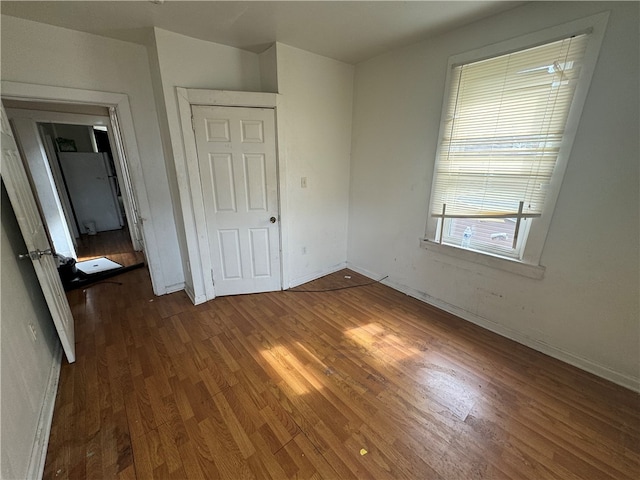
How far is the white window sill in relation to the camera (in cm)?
205

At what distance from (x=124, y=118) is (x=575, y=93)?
364 centimetres

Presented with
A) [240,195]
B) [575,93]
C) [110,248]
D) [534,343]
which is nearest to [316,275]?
[240,195]

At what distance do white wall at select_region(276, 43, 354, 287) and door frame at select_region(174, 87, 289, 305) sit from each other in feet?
0.20

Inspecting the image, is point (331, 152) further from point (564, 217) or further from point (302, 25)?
point (564, 217)

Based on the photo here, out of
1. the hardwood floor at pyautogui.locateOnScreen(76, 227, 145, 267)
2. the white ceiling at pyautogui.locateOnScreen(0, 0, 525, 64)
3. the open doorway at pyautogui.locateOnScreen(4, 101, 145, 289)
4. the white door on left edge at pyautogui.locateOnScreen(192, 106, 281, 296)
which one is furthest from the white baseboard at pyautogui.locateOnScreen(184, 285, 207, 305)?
the white ceiling at pyautogui.locateOnScreen(0, 0, 525, 64)

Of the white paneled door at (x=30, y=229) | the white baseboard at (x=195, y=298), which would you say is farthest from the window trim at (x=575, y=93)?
the white paneled door at (x=30, y=229)

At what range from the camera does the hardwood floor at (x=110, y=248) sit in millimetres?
4102

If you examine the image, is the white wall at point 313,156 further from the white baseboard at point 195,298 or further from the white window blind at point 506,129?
the white window blind at point 506,129

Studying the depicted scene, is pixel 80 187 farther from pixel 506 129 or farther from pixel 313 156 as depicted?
pixel 506 129

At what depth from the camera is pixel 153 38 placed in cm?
217

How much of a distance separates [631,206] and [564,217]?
0.31 m

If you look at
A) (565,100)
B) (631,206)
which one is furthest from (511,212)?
(565,100)

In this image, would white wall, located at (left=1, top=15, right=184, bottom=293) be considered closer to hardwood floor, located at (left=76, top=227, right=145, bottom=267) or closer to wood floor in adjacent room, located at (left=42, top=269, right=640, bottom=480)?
wood floor in adjacent room, located at (left=42, top=269, right=640, bottom=480)

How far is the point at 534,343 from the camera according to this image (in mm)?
2141
